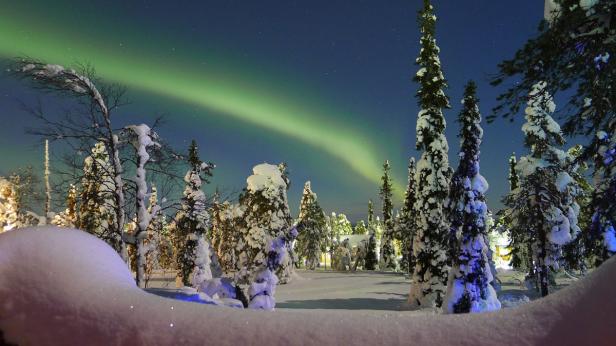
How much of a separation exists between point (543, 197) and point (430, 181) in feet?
18.3

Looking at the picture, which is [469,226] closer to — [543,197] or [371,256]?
[543,197]

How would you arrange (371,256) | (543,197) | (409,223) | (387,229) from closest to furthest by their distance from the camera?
(543,197) → (409,223) → (387,229) → (371,256)

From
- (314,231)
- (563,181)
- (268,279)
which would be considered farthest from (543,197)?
(314,231)

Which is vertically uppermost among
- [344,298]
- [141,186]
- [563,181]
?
[563,181]

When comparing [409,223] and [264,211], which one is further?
[409,223]

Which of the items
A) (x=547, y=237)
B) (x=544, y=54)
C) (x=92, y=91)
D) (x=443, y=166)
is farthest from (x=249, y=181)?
(x=544, y=54)

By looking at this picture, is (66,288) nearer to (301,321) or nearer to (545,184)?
(301,321)

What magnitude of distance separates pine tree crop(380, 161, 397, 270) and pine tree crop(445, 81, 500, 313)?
39550 mm

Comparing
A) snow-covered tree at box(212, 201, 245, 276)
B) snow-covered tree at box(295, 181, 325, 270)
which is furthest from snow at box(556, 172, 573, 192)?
snow-covered tree at box(295, 181, 325, 270)

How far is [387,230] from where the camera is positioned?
6166cm

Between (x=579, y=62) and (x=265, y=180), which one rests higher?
(x=265, y=180)

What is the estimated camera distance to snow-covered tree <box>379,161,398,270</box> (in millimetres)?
62219

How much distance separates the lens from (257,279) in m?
11.7

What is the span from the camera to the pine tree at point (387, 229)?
204 ft
